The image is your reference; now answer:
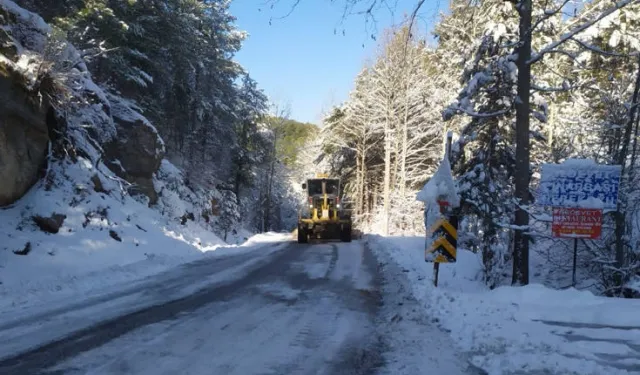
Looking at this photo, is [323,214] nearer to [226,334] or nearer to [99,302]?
[99,302]

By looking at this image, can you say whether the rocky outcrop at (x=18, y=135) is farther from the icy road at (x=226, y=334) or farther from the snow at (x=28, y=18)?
the icy road at (x=226, y=334)

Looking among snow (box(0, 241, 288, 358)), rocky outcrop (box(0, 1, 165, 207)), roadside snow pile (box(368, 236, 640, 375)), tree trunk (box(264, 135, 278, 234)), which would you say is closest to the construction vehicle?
rocky outcrop (box(0, 1, 165, 207))

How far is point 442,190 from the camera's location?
379 inches

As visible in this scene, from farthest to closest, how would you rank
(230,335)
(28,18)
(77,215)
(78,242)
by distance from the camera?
(77,215), (28,18), (78,242), (230,335)

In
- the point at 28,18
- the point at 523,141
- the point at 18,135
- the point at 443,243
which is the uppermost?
the point at 28,18

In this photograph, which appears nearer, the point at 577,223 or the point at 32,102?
the point at 577,223

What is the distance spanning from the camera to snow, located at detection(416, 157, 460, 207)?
955 centimetres

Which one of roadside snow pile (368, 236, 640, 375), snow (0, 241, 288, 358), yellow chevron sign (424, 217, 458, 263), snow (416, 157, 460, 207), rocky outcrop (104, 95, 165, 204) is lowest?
snow (0, 241, 288, 358)

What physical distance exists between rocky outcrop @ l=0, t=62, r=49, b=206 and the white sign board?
10623mm

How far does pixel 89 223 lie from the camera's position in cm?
1272

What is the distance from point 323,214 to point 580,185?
51.3 feet

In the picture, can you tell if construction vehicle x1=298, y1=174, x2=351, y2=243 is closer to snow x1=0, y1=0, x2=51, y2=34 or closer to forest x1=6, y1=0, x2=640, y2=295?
forest x1=6, y1=0, x2=640, y2=295

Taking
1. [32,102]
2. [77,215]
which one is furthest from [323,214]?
[32,102]

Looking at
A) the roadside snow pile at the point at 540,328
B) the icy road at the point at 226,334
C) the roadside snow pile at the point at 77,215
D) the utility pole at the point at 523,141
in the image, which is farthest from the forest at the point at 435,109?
the icy road at the point at 226,334
